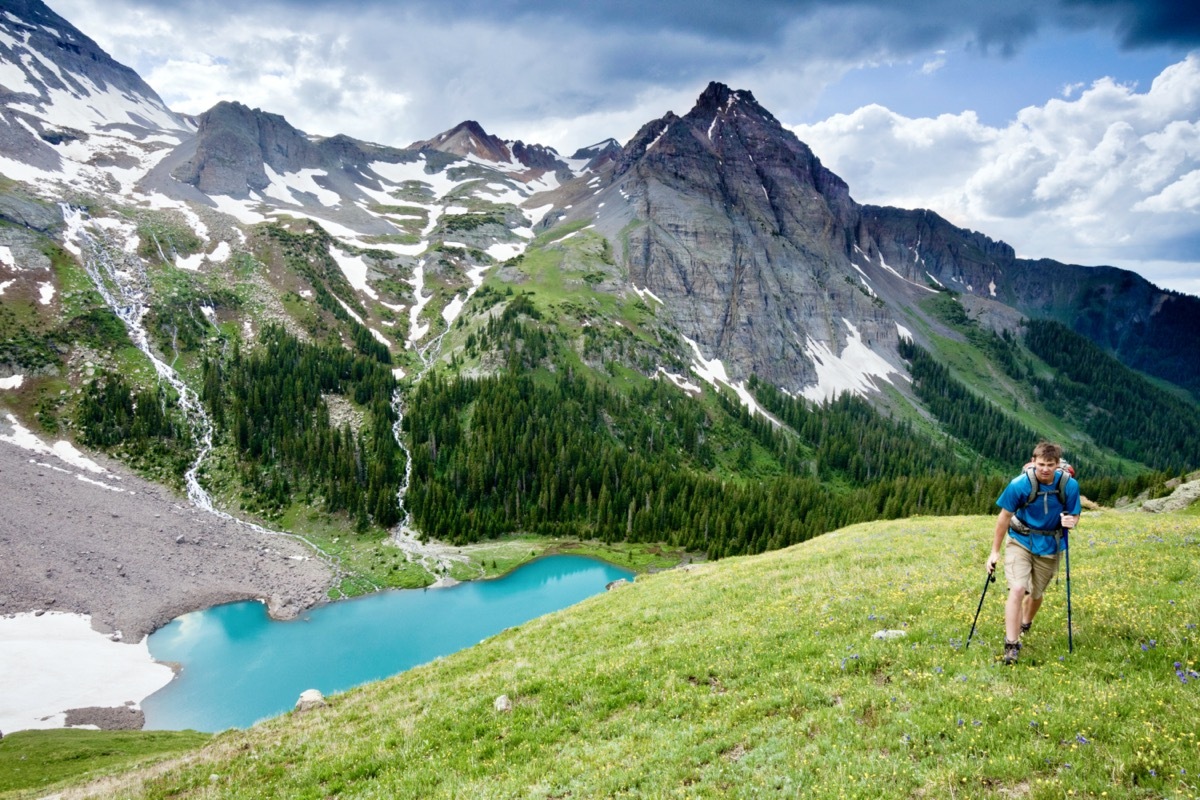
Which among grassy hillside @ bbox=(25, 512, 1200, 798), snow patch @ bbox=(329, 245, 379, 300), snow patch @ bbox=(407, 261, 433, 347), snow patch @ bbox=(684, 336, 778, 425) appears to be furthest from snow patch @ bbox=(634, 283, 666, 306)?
grassy hillside @ bbox=(25, 512, 1200, 798)

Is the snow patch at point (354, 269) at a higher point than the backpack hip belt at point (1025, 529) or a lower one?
higher

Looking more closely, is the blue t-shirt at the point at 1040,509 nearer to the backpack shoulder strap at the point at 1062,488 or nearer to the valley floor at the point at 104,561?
the backpack shoulder strap at the point at 1062,488

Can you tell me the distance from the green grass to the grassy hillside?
59.3ft

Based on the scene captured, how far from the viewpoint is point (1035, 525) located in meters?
10.9

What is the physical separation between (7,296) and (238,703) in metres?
103

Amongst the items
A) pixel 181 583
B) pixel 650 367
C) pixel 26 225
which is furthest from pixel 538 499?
pixel 26 225

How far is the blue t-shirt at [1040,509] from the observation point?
10641 mm

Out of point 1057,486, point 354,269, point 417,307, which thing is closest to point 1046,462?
point 1057,486

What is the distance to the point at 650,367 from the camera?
151m

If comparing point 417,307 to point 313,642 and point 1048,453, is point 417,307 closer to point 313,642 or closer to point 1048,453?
point 313,642

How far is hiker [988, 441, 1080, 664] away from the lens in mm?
10625

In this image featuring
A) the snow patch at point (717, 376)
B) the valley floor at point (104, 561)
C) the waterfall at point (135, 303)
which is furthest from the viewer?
the snow patch at point (717, 376)

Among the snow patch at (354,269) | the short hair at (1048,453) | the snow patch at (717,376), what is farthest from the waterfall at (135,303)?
the snow patch at (717,376)

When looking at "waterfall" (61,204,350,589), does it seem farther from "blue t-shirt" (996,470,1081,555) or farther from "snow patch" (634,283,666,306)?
"snow patch" (634,283,666,306)
